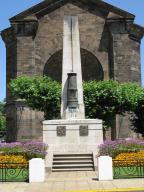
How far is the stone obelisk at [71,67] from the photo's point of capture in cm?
2484

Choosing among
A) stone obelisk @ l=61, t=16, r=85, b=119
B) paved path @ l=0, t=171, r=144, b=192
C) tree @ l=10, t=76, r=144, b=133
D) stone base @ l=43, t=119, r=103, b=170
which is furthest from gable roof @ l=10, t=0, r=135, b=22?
paved path @ l=0, t=171, r=144, b=192

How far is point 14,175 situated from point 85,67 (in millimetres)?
22323

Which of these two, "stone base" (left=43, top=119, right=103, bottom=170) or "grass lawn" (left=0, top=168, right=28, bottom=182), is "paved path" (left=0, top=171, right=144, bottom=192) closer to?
"grass lawn" (left=0, top=168, right=28, bottom=182)

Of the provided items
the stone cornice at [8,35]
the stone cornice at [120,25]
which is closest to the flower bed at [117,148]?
the stone cornice at [120,25]

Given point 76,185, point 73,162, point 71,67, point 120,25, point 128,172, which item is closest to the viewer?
point 76,185

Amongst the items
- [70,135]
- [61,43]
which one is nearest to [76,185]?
[70,135]

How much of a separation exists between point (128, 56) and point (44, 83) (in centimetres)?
866

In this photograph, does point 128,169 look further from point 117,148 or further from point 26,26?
point 26,26

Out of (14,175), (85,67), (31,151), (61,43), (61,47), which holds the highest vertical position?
(61,43)

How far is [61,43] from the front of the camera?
39719 mm

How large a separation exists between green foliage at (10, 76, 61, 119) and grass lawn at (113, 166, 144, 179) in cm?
1347

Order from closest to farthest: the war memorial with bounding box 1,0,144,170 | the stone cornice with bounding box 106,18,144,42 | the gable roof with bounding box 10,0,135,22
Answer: the war memorial with bounding box 1,0,144,170
the stone cornice with bounding box 106,18,144,42
the gable roof with bounding box 10,0,135,22

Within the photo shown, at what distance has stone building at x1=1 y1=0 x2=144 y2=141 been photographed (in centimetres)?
3866

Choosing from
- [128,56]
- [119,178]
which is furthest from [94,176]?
[128,56]
